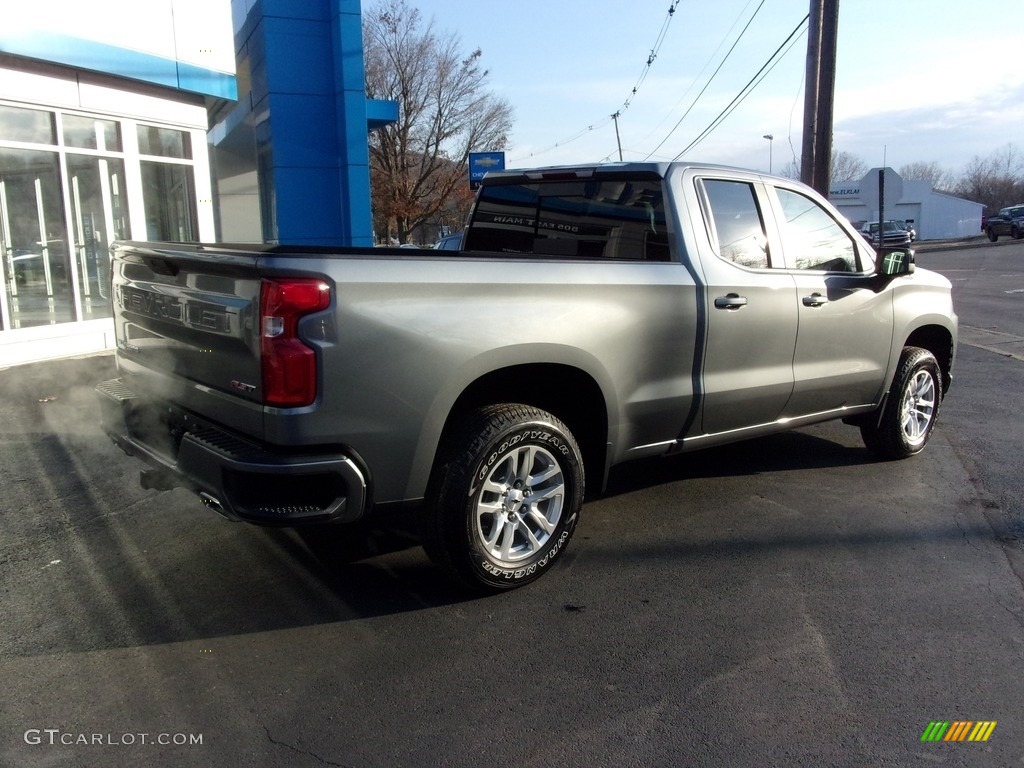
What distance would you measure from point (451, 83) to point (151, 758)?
35009 millimetres

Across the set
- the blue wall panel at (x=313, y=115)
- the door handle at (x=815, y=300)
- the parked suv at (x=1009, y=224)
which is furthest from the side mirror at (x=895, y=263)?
the parked suv at (x=1009, y=224)

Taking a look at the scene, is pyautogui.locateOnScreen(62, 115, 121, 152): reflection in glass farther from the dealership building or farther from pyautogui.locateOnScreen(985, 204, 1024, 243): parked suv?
pyautogui.locateOnScreen(985, 204, 1024, 243): parked suv

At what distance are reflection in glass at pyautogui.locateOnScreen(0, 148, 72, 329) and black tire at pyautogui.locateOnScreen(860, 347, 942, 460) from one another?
9479 millimetres

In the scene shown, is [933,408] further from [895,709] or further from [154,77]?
[154,77]

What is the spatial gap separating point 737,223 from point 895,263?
1291 millimetres

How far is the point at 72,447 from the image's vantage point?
6309mm

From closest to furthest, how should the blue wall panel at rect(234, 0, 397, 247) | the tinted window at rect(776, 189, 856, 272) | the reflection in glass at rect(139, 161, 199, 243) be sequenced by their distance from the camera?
the tinted window at rect(776, 189, 856, 272) < the reflection in glass at rect(139, 161, 199, 243) < the blue wall panel at rect(234, 0, 397, 247)

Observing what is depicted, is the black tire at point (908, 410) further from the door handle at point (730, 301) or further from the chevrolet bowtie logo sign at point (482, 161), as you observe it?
the chevrolet bowtie logo sign at point (482, 161)

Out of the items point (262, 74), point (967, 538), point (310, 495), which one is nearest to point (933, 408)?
point (967, 538)

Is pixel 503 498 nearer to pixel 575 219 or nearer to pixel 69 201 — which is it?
pixel 575 219

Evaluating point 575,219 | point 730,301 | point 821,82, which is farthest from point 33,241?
point 821,82

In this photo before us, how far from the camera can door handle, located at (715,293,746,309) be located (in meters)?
4.53

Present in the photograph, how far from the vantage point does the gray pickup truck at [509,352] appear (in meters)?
3.18

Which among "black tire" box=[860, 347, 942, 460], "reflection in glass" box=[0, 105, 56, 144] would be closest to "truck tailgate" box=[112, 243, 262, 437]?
"black tire" box=[860, 347, 942, 460]
